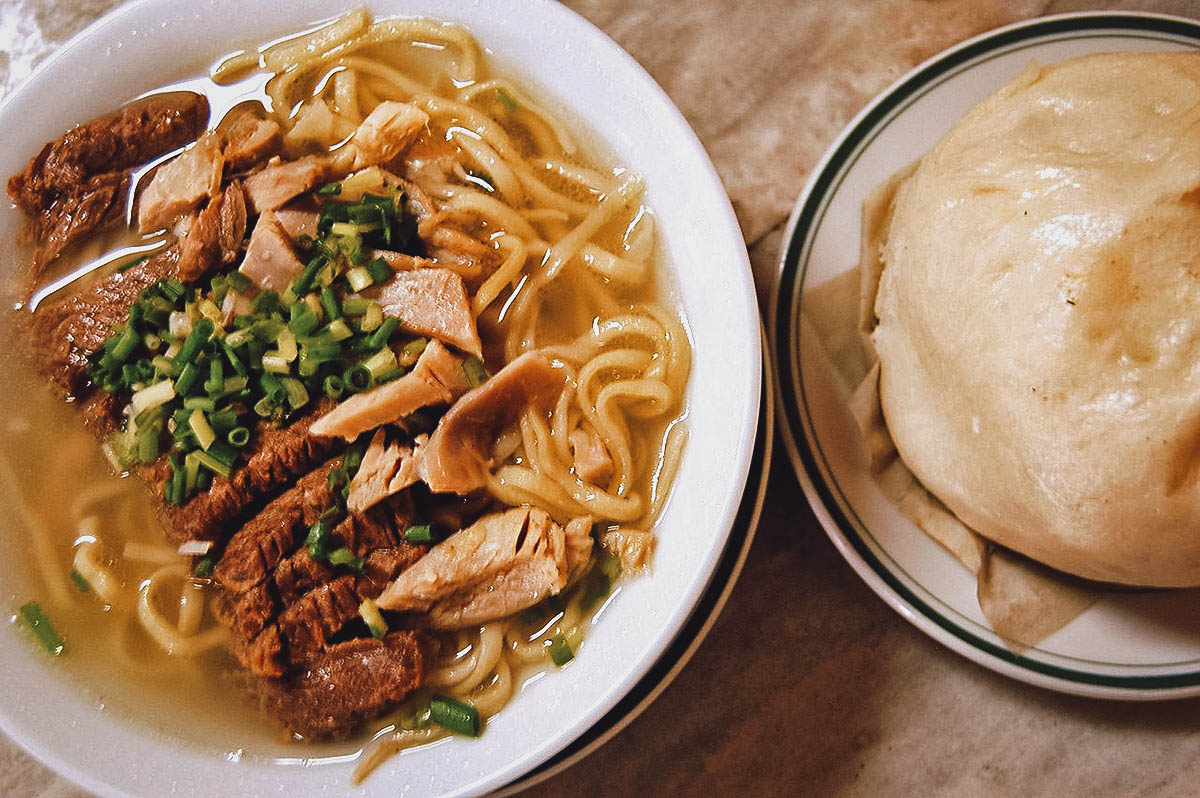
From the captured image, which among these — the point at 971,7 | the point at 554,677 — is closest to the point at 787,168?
the point at 971,7

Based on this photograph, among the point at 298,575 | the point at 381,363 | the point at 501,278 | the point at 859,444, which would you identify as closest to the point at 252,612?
the point at 298,575

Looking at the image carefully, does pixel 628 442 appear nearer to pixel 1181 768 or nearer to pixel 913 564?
pixel 913 564

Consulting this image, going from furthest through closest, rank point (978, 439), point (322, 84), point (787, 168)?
1. point (787, 168)
2. point (322, 84)
3. point (978, 439)

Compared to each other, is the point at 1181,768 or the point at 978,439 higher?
the point at 978,439

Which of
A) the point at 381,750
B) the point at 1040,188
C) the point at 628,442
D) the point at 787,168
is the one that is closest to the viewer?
the point at 1040,188

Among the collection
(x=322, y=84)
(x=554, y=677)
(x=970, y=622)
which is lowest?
(x=970, y=622)

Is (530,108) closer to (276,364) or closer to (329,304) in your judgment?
(329,304)

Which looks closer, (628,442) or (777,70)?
(628,442)
